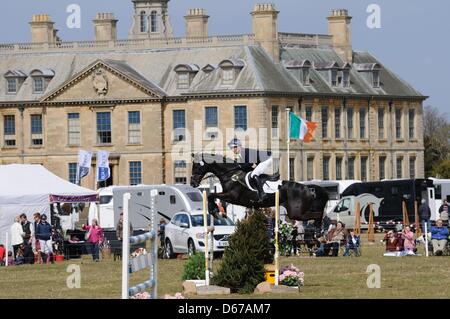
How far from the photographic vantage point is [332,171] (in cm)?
10250

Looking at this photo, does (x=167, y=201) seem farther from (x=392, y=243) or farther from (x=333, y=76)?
(x=333, y=76)

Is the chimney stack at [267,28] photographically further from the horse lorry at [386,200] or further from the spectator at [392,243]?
the spectator at [392,243]

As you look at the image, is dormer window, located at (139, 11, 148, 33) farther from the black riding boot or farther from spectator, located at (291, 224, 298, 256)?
the black riding boot

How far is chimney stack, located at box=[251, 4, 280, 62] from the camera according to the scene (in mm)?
101125

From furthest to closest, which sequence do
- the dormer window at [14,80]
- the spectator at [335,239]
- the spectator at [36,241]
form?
1. the dormer window at [14,80]
2. the spectator at [36,241]
3. the spectator at [335,239]

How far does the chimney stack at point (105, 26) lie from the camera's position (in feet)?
358

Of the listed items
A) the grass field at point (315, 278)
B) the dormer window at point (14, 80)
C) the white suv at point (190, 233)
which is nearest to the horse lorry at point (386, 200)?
the white suv at point (190, 233)

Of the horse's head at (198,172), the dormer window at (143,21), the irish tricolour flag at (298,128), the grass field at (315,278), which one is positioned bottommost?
the grass field at (315,278)

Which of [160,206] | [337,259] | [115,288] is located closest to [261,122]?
[160,206]

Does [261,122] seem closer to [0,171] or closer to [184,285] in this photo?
[0,171]

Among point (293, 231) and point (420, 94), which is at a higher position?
point (420, 94)

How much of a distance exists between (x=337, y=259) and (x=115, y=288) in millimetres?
12360

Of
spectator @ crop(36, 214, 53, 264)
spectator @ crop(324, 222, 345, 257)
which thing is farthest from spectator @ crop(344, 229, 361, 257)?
spectator @ crop(36, 214, 53, 264)

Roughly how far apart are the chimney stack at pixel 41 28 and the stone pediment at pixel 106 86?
690 centimetres
